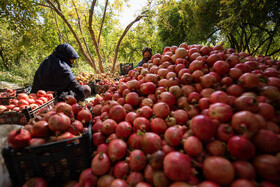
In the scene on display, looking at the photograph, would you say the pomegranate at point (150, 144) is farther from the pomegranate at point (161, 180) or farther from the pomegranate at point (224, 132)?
the pomegranate at point (224, 132)

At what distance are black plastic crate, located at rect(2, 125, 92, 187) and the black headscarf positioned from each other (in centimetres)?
252

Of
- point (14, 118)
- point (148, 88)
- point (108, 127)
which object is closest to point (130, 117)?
point (108, 127)

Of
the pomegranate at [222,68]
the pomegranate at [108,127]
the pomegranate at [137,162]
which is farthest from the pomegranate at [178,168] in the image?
the pomegranate at [222,68]

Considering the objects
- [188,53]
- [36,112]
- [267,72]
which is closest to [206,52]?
[188,53]

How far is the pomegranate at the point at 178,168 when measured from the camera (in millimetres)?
885

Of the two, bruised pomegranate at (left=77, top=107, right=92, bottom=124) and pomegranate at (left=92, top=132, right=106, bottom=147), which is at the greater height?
bruised pomegranate at (left=77, top=107, right=92, bottom=124)

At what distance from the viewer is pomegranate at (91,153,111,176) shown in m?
1.14

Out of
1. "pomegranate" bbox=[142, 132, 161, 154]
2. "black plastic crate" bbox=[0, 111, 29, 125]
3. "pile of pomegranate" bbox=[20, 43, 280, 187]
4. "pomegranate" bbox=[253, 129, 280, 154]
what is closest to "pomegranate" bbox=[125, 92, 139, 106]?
"pile of pomegranate" bbox=[20, 43, 280, 187]

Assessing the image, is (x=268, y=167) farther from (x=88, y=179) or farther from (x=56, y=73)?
(x=56, y=73)

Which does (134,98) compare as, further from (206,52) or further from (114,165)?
(206,52)

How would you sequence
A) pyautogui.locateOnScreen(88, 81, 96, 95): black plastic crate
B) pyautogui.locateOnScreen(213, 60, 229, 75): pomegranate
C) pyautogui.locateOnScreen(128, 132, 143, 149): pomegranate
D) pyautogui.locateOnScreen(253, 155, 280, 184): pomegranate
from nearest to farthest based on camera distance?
pyautogui.locateOnScreen(253, 155, 280, 184): pomegranate → pyautogui.locateOnScreen(128, 132, 143, 149): pomegranate → pyautogui.locateOnScreen(213, 60, 229, 75): pomegranate → pyautogui.locateOnScreen(88, 81, 96, 95): black plastic crate

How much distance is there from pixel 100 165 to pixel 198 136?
90 centimetres

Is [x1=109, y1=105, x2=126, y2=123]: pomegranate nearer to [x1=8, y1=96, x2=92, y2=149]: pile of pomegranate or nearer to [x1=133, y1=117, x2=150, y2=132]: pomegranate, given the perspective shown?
[x1=133, y1=117, x2=150, y2=132]: pomegranate

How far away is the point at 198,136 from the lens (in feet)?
3.37
